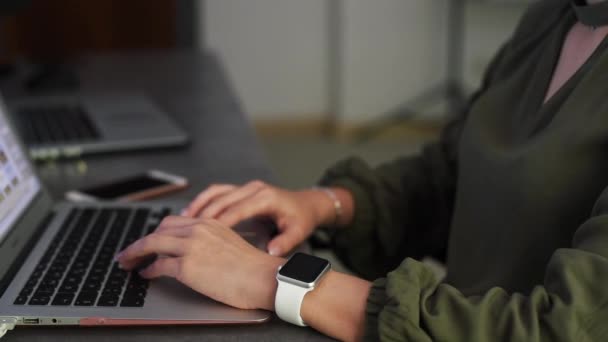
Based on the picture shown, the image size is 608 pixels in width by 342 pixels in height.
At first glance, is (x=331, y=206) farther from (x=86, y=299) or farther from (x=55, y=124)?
(x=55, y=124)

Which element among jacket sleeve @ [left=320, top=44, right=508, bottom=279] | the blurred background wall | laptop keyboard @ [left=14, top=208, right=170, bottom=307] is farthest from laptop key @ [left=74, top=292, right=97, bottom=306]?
the blurred background wall

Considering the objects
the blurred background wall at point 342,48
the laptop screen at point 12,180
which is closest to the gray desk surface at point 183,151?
the laptop screen at point 12,180

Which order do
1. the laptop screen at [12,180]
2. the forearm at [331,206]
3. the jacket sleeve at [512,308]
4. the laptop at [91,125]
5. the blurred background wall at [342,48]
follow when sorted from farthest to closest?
the blurred background wall at [342,48] < the laptop at [91,125] < the forearm at [331,206] < the laptop screen at [12,180] < the jacket sleeve at [512,308]

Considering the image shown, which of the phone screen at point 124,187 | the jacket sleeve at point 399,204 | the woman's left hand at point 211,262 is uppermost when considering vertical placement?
the woman's left hand at point 211,262

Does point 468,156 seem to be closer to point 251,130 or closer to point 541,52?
point 541,52

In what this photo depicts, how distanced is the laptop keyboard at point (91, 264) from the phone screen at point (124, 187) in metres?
0.10

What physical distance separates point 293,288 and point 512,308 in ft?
0.64

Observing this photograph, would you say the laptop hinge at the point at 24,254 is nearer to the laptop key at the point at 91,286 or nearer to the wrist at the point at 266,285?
the laptop key at the point at 91,286

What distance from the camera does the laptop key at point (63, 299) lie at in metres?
0.73

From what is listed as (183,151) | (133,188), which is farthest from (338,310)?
(183,151)

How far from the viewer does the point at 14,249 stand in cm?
84

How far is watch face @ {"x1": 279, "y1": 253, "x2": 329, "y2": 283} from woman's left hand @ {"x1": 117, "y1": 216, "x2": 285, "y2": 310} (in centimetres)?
2

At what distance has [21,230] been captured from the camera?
0.89 metres

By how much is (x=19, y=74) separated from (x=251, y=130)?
0.76m
